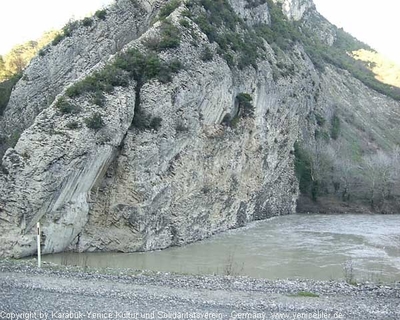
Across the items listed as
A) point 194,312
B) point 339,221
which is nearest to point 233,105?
point 339,221

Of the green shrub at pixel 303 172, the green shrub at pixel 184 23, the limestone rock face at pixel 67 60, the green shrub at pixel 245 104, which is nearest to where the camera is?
the green shrub at pixel 184 23

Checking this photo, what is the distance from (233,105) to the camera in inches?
1467

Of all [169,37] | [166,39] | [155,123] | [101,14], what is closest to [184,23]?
[169,37]

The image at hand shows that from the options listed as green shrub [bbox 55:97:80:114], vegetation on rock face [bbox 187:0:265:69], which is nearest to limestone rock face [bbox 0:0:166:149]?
vegetation on rock face [bbox 187:0:265:69]

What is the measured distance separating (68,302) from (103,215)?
1669 cm

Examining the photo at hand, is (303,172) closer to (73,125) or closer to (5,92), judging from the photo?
(5,92)

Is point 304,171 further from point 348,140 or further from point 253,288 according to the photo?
point 253,288

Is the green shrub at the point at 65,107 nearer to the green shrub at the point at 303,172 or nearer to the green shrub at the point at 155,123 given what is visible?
the green shrub at the point at 155,123

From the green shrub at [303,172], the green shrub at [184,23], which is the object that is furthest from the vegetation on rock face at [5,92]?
the green shrub at [303,172]

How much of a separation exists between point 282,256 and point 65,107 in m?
13.2

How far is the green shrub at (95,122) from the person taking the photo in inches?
979

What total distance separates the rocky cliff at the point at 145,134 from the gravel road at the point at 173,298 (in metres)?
9.45

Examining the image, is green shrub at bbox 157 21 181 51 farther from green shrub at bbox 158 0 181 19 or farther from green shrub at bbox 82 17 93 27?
green shrub at bbox 82 17 93 27

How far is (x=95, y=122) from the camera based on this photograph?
25.0 m
